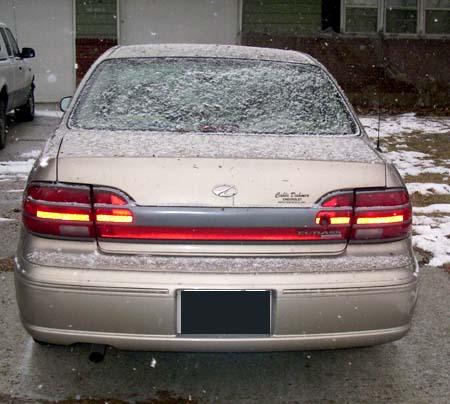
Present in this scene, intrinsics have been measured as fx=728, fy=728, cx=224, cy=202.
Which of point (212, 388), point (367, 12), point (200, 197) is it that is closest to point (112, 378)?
point (212, 388)

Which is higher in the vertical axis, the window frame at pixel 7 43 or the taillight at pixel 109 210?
the window frame at pixel 7 43

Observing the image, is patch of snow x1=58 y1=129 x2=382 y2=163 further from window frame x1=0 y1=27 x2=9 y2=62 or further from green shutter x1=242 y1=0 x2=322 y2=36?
green shutter x1=242 y1=0 x2=322 y2=36

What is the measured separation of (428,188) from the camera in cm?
757

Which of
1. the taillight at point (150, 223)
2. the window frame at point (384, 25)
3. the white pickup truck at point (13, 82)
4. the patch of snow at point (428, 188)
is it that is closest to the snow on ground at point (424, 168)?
the patch of snow at point (428, 188)

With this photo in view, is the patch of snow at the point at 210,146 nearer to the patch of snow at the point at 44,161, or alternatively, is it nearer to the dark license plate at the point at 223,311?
the patch of snow at the point at 44,161

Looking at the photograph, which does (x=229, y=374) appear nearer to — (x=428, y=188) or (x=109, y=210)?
(x=109, y=210)

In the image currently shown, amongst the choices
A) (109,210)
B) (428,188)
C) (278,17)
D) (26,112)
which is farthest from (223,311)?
(278,17)

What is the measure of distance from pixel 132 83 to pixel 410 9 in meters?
14.6

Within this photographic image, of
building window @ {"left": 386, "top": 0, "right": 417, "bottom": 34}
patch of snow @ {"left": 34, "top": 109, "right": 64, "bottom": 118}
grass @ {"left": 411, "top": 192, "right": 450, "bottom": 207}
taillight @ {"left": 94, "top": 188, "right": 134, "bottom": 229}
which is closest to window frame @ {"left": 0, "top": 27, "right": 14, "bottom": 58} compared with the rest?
patch of snow @ {"left": 34, "top": 109, "right": 64, "bottom": 118}

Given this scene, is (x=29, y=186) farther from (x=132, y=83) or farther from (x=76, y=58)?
(x=76, y=58)

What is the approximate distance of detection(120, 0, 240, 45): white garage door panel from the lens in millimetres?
16344

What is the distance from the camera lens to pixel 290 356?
3.63 meters

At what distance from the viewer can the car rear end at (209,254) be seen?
9.13 ft

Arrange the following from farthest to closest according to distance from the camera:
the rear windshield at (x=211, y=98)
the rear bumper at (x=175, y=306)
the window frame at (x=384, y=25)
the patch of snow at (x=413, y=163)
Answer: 1. the window frame at (x=384, y=25)
2. the patch of snow at (x=413, y=163)
3. the rear windshield at (x=211, y=98)
4. the rear bumper at (x=175, y=306)
